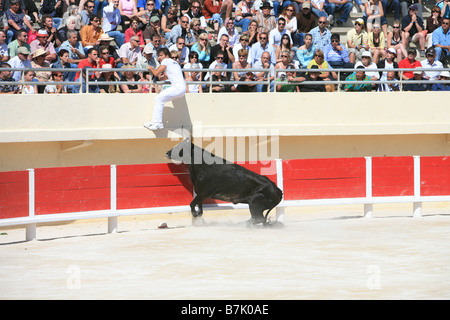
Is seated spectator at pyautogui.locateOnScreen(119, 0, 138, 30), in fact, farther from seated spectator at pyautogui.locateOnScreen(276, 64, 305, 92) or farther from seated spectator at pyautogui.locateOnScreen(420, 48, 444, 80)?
seated spectator at pyautogui.locateOnScreen(420, 48, 444, 80)

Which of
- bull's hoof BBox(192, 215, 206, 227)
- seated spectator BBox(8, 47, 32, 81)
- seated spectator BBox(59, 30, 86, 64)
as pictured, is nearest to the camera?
bull's hoof BBox(192, 215, 206, 227)

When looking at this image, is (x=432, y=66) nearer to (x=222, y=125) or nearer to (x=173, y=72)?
(x=222, y=125)

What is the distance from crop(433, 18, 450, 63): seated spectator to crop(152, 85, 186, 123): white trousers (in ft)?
20.0

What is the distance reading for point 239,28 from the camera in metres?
17.5

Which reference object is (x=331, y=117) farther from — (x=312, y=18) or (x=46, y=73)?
(x=46, y=73)

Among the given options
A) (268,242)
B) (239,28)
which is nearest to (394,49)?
(239,28)

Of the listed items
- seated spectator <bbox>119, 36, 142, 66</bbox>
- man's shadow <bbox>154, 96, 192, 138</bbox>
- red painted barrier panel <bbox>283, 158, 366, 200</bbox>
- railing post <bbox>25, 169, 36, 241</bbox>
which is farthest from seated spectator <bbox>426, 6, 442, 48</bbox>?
railing post <bbox>25, 169, 36, 241</bbox>

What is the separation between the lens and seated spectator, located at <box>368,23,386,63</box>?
669 inches

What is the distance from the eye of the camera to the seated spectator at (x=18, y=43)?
49.3 ft

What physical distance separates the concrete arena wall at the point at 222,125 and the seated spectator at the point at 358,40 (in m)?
1.56

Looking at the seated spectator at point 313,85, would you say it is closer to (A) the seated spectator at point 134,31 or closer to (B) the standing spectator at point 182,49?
(B) the standing spectator at point 182,49

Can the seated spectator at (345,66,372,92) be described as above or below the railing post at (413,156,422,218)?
above

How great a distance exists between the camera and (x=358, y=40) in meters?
17.3

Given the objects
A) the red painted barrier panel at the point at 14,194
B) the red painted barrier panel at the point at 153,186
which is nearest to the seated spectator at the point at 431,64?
the red painted barrier panel at the point at 153,186
